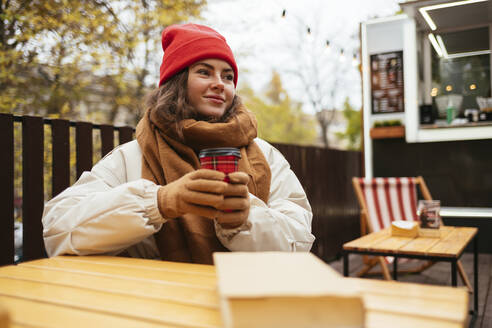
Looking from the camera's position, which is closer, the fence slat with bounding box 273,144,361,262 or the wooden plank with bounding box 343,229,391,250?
the wooden plank with bounding box 343,229,391,250

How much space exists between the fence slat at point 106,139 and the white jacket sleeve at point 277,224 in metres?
1.25

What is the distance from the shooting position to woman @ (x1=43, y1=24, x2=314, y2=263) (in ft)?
4.11

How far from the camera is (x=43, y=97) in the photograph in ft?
20.9

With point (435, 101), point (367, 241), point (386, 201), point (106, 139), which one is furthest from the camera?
point (435, 101)

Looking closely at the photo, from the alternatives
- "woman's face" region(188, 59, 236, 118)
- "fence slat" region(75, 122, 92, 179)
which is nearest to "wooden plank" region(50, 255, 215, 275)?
"woman's face" region(188, 59, 236, 118)

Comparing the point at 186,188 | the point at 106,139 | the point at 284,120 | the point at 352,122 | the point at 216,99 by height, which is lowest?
the point at 186,188

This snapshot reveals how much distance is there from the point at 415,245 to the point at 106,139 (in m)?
2.16

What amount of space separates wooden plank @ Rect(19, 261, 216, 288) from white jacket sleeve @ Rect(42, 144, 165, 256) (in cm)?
10

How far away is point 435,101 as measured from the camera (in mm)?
6105

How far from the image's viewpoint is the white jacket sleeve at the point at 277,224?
142 cm

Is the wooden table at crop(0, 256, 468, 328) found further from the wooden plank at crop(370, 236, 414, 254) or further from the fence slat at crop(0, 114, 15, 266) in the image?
the wooden plank at crop(370, 236, 414, 254)

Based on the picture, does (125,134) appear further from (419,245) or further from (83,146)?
(419,245)

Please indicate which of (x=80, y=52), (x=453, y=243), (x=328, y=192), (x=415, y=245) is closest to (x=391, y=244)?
(x=415, y=245)

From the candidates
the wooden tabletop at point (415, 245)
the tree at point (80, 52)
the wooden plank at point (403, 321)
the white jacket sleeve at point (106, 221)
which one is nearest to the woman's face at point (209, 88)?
the white jacket sleeve at point (106, 221)
